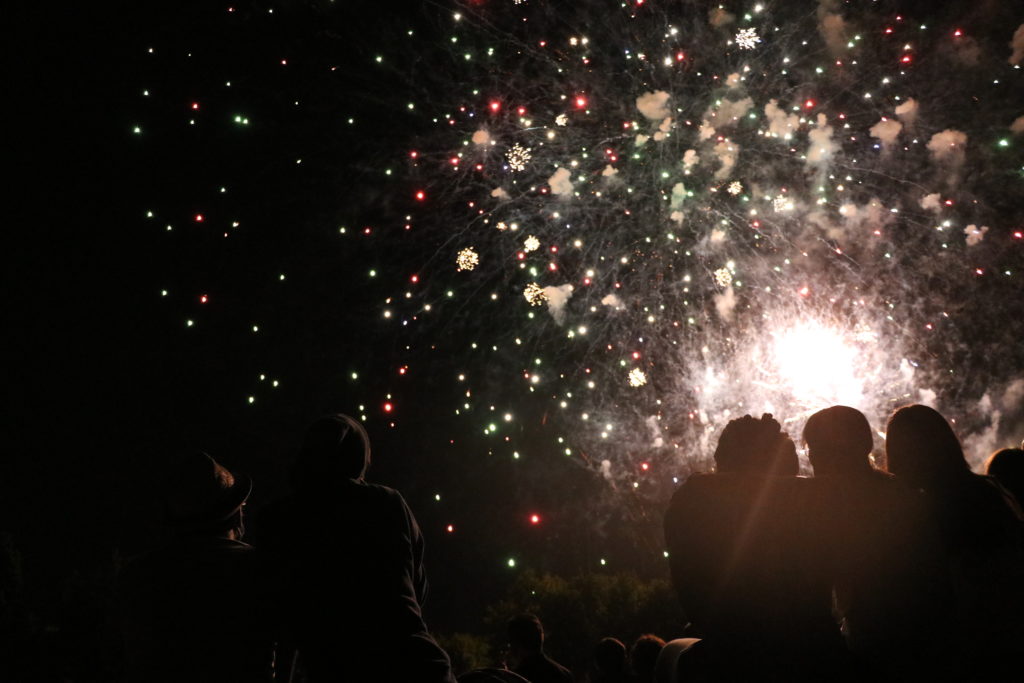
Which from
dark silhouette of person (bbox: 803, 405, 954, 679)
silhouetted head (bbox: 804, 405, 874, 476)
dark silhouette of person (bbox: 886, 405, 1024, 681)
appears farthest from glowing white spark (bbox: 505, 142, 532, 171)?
dark silhouette of person (bbox: 803, 405, 954, 679)

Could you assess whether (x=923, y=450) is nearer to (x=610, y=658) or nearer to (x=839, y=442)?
(x=839, y=442)

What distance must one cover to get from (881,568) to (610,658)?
2764 mm

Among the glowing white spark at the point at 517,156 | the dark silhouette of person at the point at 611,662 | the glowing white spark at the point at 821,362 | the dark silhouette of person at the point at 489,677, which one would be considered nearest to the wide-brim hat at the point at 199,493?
the dark silhouette of person at the point at 489,677

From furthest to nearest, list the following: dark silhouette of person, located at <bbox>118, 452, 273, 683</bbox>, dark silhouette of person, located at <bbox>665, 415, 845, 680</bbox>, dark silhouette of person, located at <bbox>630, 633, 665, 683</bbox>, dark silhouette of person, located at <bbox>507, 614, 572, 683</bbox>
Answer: dark silhouette of person, located at <bbox>630, 633, 665, 683</bbox>, dark silhouette of person, located at <bbox>507, 614, 572, 683</bbox>, dark silhouette of person, located at <bbox>118, 452, 273, 683</bbox>, dark silhouette of person, located at <bbox>665, 415, 845, 680</bbox>

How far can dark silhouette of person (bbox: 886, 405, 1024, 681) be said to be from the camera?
81.5 inches

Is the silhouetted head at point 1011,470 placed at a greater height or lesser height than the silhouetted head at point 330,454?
greater

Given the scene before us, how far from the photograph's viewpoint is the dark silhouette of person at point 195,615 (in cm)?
214

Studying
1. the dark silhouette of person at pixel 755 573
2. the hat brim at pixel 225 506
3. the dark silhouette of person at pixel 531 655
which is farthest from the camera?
the dark silhouette of person at pixel 531 655

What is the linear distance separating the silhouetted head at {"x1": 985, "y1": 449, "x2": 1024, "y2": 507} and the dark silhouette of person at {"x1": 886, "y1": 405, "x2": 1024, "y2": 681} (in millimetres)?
644

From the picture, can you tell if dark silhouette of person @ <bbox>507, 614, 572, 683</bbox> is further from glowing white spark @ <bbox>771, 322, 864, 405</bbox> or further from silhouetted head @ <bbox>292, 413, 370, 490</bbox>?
glowing white spark @ <bbox>771, 322, 864, 405</bbox>

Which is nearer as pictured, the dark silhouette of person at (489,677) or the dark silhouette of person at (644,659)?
the dark silhouette of person at (489,677)

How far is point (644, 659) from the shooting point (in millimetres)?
4430

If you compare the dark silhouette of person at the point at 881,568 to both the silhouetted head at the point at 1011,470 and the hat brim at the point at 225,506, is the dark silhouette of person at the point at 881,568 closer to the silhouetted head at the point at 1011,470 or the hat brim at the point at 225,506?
the silhouetted head at the point at 1011,470

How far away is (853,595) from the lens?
2271mm
